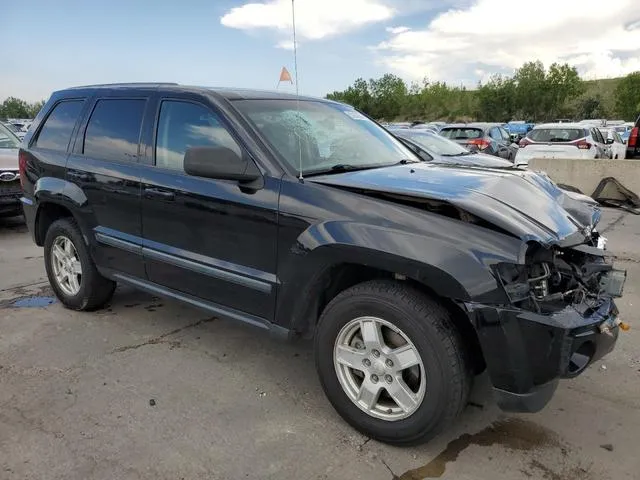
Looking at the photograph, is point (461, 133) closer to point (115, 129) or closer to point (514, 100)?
point (115, 129)

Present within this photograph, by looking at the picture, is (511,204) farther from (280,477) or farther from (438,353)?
(280,477)

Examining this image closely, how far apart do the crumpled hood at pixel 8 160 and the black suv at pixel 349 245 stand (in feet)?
15.0

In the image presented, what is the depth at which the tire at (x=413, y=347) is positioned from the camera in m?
2.58

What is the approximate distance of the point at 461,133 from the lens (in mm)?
15914

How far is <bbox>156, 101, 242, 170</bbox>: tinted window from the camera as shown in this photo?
349cm

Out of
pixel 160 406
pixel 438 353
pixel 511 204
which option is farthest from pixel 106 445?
pixel 511 204

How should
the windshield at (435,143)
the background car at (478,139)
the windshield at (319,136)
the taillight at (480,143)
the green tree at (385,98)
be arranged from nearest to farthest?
the windshield at (319,136)
the windshield at (435,143)
the taillight at (480,143)
the background car at (478,139)
the green tree at (385,98)

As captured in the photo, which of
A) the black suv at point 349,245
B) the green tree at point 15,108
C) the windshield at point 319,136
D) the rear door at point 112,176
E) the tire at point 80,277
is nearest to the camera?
the black suv at point 349,245

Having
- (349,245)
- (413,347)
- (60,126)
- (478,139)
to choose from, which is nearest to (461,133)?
(478,139)

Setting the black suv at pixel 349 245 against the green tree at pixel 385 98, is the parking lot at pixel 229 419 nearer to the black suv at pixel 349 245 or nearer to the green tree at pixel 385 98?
the black suv at pixel 349 245

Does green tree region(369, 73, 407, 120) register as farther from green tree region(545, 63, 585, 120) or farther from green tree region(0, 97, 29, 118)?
green tree region(0, 97, 29, 118)

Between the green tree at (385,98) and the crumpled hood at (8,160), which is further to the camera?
the green tree at (385,98)

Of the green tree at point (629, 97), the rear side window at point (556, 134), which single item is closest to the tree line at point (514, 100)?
the green tree at point (629, 97)

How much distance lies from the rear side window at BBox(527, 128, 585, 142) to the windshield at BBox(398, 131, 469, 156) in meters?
4.79
